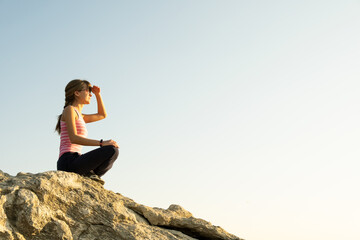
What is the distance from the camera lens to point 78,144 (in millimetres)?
7984

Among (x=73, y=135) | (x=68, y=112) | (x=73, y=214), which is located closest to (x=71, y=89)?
(x=68, y=112)

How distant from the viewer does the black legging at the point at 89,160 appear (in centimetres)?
776

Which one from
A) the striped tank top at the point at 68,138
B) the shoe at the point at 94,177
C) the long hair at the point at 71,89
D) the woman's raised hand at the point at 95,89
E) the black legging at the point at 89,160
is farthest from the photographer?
the woman's raised hand at the point at 95,89

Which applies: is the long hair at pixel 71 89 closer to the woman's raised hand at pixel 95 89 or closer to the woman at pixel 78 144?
the woman at pixel 78 144

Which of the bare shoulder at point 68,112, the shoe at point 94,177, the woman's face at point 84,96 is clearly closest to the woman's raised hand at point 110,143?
the shoe at point 94,177

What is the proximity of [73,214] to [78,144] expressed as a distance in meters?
1.58

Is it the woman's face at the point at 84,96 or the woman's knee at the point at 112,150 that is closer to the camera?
the woman's knee at the point at 112,150

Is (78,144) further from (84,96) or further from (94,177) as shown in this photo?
(84,96)

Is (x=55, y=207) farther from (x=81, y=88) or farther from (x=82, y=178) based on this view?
(x=81, y=88)

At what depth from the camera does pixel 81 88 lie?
8.73 meters

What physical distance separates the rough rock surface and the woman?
324mm

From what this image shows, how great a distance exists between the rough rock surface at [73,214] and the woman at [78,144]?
32 centimetres

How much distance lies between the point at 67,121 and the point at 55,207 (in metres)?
1.96

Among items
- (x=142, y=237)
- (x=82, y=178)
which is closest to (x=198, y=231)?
(x=142, y=237)
